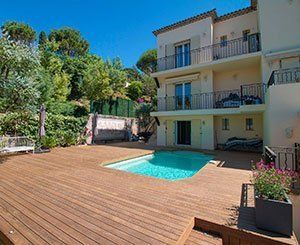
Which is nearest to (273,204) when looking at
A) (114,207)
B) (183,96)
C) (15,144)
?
(114,207)

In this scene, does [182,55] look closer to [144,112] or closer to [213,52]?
[213,52]

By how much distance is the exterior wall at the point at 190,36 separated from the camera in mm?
15133

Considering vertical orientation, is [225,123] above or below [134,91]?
below

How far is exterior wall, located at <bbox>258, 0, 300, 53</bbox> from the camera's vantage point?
37.1 feet

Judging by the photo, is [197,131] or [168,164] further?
[197,131]

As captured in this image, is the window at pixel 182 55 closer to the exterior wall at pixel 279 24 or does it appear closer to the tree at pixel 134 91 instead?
the exterior wall at pixel 279 24

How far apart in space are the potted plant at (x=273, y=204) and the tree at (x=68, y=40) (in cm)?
4210

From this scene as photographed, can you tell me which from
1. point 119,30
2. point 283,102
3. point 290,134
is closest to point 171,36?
point 119,30

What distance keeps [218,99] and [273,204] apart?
1243 cm

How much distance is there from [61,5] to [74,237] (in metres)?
19.5

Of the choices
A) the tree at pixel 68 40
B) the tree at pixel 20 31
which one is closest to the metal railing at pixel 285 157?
the tree at pixel 68 40

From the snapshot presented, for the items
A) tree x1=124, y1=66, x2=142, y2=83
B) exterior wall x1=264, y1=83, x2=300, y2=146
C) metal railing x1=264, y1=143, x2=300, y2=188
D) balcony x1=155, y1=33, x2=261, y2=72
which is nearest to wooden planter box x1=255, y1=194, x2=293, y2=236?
metal railing x1=264, y1=143, x2=300, y2=188

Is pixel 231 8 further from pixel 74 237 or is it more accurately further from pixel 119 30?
pixel 74 237

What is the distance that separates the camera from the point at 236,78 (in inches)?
582
